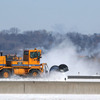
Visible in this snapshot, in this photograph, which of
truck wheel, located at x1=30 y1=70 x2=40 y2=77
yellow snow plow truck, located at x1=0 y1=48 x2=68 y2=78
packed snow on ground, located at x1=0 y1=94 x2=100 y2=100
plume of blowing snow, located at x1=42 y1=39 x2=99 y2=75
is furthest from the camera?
plume of blowing snow, located at x1=42 y1=39 x2=99 y2=75

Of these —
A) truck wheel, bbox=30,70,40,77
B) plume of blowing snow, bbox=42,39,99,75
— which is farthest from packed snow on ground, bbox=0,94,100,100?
plume of blowing snow, bbox=42,39,99,75

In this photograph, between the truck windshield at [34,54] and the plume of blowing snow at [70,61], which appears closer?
the truck windshield at [34,54]

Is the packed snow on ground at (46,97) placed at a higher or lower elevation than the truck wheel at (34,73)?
lower

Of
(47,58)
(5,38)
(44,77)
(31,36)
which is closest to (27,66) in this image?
(44,77)

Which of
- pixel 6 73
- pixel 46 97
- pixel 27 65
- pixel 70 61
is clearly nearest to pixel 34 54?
pixel 27 65

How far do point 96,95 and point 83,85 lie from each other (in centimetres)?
90

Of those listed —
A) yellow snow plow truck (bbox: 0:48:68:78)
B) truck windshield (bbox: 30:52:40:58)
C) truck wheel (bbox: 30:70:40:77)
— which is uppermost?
truck windshield (bbox: 30:52:40:58)

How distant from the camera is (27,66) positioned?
3550 centimetres

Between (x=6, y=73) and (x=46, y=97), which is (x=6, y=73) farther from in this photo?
(x=46, y=97)

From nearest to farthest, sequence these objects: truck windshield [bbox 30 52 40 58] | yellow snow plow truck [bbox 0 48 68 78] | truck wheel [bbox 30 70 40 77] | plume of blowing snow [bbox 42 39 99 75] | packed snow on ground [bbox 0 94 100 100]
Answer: packed snow on ground [bbox 0 94 100 100] → truck wheel [bbox 30 70 40 77] → yellow snow plow truck [bbox 0 48 68 78] → truck windshield [bbox 30 52 40 58] → plume of blowing snow [bbox 42 39 99 75]

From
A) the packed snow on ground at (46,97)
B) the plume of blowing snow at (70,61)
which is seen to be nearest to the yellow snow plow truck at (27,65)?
the plume of blowing snow at (70,61)

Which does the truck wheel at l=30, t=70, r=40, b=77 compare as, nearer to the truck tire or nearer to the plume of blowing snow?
the truck tire

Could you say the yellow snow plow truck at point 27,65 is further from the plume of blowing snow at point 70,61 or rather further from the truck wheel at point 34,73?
the plume of blowing snow at point 70,61

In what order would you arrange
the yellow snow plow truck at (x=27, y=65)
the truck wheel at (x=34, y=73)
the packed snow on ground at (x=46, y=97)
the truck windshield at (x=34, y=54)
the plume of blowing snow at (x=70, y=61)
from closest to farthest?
the packed snow on ground at (x=46, y=97)
the truck wheel at (x=34, y=73)
the yellow snow plow truck at (x=27, y=65)
the truck windshield at (x=34, y=54)
the plume of blowing snow at (x=70, y=61)
